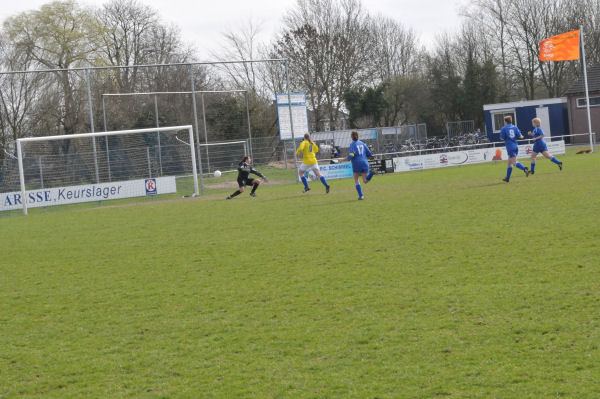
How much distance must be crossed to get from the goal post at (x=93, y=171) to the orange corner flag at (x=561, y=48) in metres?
17.4

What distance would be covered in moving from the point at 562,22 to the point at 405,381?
190ft

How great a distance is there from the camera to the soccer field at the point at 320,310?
4711 millimetres

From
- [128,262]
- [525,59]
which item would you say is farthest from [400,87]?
[128,262]

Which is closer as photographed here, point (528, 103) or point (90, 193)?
point (90, 193)

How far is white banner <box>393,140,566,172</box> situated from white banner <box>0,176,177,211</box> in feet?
37.1

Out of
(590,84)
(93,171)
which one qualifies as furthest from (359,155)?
(590,84)

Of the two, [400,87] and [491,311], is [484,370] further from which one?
[400,87]

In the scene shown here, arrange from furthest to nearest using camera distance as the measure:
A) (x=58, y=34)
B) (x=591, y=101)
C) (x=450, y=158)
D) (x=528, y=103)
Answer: (x=591, y=101) → (x=528, y=103) → (x=58, y=34) → (x=450, y=158)

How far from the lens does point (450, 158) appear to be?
3281 centimetres

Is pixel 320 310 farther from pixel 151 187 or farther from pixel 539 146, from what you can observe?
pixel 151 187

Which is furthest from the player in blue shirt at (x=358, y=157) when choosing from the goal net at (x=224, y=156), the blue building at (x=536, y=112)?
the blue building at (x=536, y=112)

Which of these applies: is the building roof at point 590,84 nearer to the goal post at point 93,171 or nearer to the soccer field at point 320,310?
the goal post at point 93,171

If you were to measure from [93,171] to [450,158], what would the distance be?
16.5 meters

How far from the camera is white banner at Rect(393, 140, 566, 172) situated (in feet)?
105
